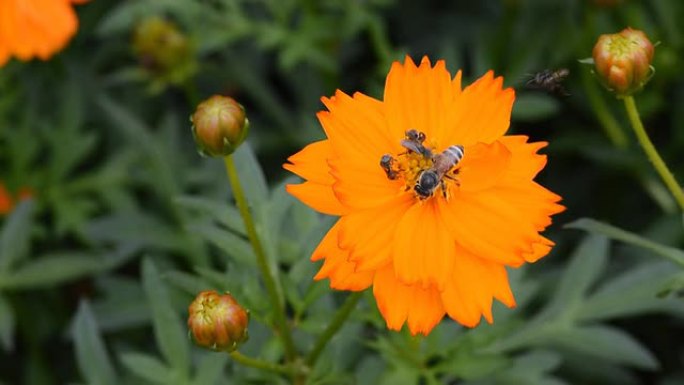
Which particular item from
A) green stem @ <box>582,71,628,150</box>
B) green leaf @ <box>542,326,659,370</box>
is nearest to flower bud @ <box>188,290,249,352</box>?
green leaf @ <box>542,326,659,370</box>

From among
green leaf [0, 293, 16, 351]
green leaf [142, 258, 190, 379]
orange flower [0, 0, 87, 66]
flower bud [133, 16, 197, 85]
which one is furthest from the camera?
flower bud [133, 16, 197, 85]

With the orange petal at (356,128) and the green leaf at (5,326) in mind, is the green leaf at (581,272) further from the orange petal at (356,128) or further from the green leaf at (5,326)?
the green leaf at (5,326)

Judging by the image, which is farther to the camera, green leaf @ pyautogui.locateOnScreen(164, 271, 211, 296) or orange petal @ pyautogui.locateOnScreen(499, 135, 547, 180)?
green leaf @ pyautogui.locateOnScreen(164, 271, 211, 296)

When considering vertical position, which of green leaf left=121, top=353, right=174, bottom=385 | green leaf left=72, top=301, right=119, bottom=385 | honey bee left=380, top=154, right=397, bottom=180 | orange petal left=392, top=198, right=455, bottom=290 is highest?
honey bee left=380, top=154, right=397, bottom=180

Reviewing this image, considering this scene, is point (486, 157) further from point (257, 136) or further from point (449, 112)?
point (257, 136)

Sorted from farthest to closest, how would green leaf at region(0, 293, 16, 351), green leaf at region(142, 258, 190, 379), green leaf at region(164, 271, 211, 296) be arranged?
green leaf at region(0, 293, 16, 351) < green leaf at region(142, 258, 190, 379) < green leaf at region(164, 271, 211, 296)

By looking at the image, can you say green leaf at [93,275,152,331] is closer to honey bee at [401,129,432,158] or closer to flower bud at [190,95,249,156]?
flower bud at [190,95,249,156]

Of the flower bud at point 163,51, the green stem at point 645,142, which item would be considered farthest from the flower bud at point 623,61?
the flower bud at point 163,51
